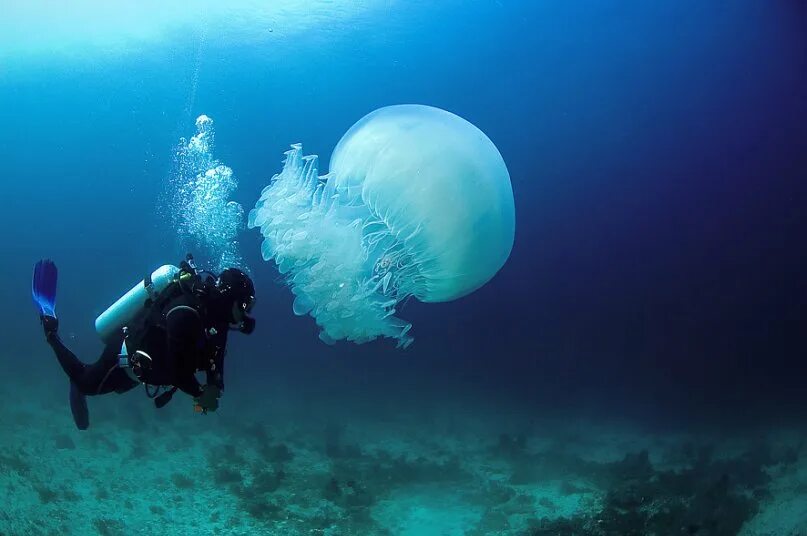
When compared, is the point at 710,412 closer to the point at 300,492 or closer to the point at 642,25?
the point at 642,25

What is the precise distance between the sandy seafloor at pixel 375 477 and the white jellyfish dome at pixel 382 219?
10.9 feet

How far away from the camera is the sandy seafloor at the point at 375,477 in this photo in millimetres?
5941

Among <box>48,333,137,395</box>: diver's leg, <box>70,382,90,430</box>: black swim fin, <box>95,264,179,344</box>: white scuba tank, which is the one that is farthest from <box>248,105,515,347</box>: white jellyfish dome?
<box>70,382,90,430</box>: black swim fin

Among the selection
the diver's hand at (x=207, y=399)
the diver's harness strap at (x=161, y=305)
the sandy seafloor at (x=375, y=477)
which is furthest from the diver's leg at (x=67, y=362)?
the sandy seafloor at (x=375, y=477)

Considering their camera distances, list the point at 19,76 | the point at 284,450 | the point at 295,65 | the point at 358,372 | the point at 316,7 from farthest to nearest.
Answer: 1. the point at 19,76
2. the point at 358,372
3. the point at 295,65
4. the point at 316,7
5. the point at 284,450

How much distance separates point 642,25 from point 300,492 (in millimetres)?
12653

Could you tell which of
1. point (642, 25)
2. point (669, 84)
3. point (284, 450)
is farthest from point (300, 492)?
point (669, 84)

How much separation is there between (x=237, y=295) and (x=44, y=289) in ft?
8.41

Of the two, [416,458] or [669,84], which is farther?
[669,84]

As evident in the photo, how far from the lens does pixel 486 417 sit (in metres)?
12.6

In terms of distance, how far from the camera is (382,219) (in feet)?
13.0

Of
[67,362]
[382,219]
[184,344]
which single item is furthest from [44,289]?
[382,219]

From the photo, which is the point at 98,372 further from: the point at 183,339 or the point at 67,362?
the point at 183,339

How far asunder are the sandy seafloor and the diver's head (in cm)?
335
